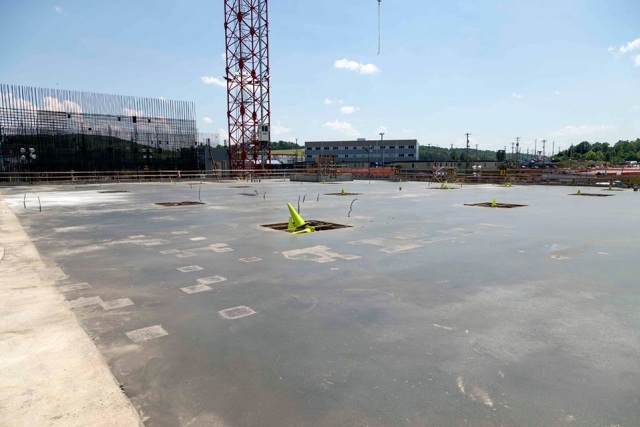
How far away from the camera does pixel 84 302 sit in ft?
19.9

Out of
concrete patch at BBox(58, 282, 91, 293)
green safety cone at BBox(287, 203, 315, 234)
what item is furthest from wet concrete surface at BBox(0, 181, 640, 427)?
green safety cone at BBox(287, 203, 315, 234)

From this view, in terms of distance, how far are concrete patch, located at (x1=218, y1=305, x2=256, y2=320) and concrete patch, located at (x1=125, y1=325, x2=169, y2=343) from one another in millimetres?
813

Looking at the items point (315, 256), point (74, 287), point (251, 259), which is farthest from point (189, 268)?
point (315, 256)

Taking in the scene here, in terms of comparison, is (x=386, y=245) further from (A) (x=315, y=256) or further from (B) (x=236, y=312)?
(B) (x=236, y=312)

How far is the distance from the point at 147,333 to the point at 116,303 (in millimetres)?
1416

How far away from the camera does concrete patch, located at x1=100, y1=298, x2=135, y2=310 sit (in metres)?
5.87

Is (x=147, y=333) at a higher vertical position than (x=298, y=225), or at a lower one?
lower

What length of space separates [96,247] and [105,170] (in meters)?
44.4

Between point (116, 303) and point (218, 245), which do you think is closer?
point (116, 303)

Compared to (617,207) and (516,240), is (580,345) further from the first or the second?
(617,207)

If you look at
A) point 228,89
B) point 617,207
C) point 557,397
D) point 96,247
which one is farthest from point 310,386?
point 228,89

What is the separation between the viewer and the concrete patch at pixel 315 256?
→ 8953 mm

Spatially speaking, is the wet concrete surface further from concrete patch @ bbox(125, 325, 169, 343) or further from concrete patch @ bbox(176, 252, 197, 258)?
concrete patch @ bbox(176, 252, 197, 258)

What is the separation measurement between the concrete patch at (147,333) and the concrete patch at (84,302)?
4.82 feet
